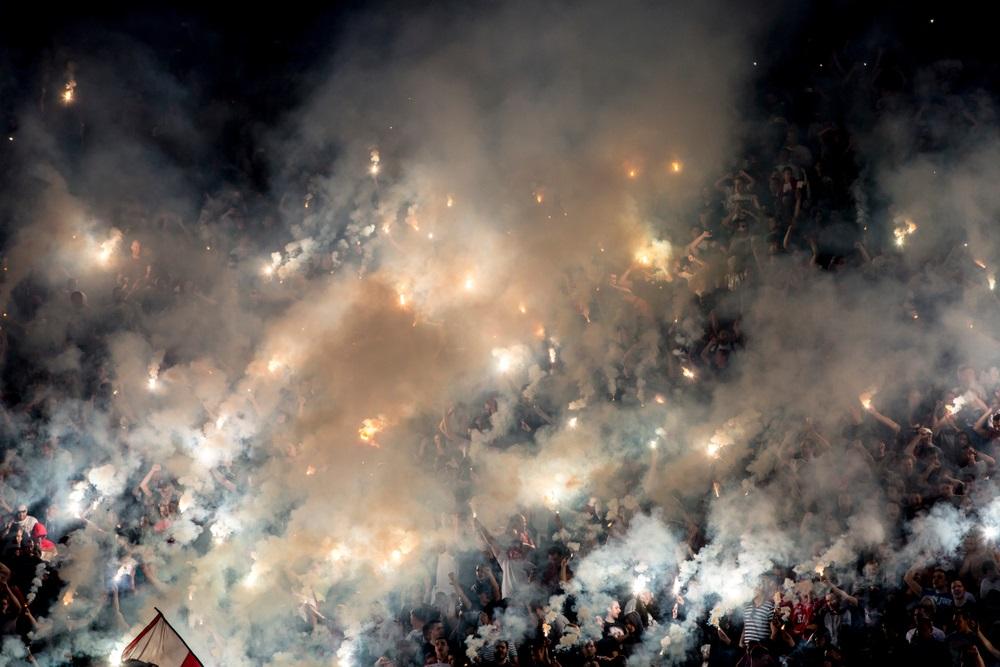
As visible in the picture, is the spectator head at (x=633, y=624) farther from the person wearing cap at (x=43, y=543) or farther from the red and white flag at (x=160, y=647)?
the person wearing cap at (x=43, y=543)

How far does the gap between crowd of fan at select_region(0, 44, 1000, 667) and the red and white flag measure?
1494mm

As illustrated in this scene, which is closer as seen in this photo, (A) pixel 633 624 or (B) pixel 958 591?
(B) pixel 958 591

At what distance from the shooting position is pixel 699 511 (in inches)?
301

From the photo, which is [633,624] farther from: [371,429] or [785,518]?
[371,429]

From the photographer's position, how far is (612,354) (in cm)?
962

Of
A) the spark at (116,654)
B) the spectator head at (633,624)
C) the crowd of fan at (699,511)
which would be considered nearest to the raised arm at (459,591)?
the crowd of fan at (699,511)

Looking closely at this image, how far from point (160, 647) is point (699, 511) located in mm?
5603

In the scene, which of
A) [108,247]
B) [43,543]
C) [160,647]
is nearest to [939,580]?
[160,647]

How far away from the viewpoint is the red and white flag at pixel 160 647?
7.02m

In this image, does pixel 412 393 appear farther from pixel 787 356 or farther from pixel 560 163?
pixel 787 356

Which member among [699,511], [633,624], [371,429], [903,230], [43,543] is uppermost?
[903,230]

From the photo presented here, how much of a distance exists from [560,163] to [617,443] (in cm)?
502

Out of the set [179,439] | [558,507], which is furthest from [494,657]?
[179,439]

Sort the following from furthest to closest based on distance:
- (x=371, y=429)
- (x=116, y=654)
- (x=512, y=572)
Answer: (x=371, y=429)
(x=116, y=654)
(x=512, y=572)
